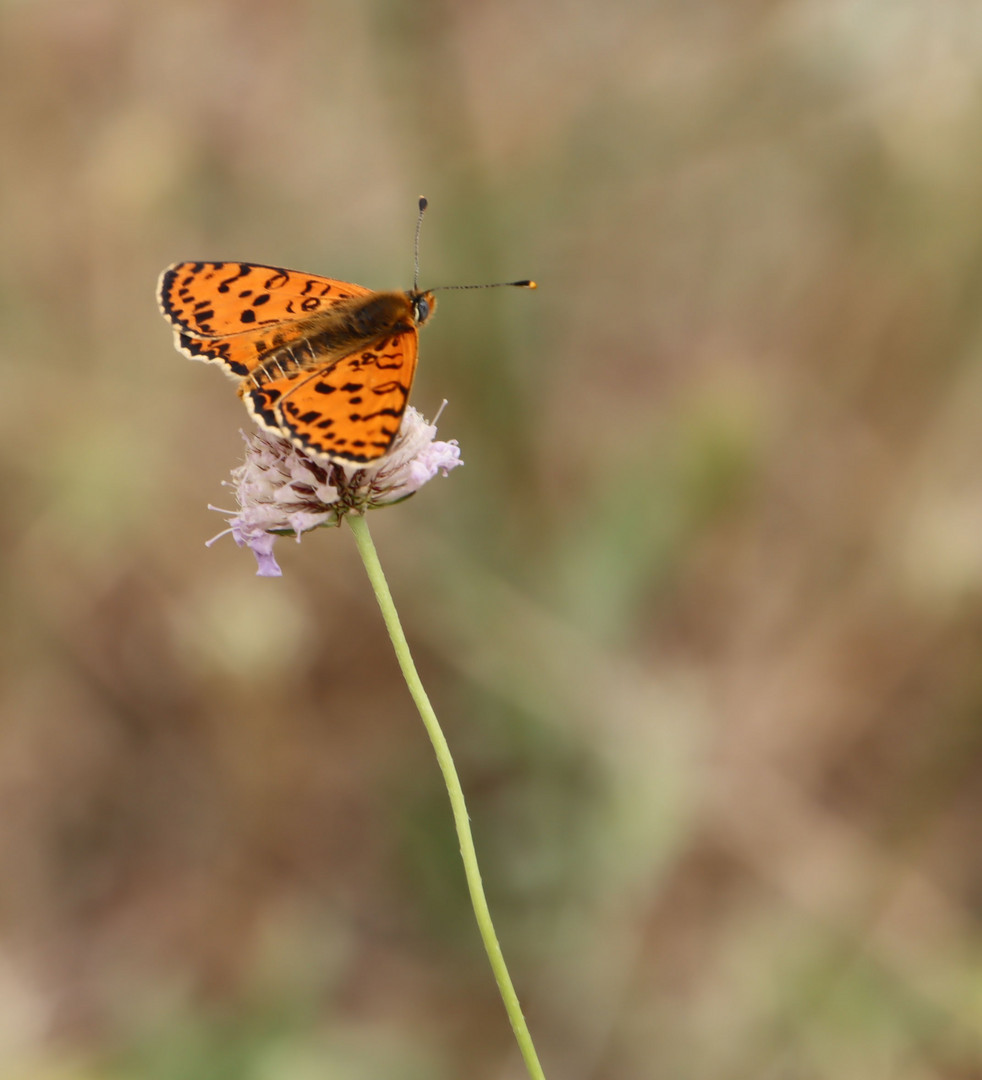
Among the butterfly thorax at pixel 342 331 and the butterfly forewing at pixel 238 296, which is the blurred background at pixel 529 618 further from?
the butterfly thorax at pixel 342 331

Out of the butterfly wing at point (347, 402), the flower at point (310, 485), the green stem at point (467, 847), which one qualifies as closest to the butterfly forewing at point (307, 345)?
the butterfly wing at point (347, 402)

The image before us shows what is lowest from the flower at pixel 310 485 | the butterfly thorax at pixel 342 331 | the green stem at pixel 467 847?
the green stem at pixel 467 847

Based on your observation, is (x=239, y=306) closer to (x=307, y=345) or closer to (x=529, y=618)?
(x=307, y=345)

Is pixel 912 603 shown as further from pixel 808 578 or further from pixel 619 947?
pixel 619 947

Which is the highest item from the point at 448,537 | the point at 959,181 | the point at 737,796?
the point at 959,181

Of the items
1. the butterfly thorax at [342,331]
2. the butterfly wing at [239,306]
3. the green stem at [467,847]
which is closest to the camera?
the green stem at [467,847]

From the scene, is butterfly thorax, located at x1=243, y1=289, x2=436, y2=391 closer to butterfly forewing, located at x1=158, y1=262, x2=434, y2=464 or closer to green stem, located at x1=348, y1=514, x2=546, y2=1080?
butterfly forewing, located at x1=158, y1=262, x2=434, y2=464

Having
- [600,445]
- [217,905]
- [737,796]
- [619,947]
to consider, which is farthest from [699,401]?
[217,905]
